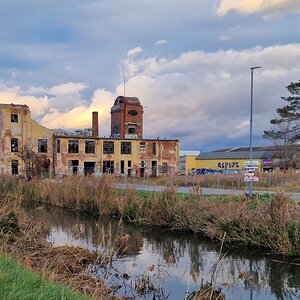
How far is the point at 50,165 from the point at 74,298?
65432mm

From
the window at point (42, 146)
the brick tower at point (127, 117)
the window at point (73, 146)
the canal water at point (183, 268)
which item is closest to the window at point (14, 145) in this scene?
the window at point (42, 146)

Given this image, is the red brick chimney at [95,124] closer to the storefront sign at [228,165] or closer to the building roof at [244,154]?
the storefront sign at [228,165]

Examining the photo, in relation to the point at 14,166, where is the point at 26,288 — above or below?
below

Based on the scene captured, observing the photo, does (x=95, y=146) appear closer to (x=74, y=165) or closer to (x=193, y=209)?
(x=74, y=165)

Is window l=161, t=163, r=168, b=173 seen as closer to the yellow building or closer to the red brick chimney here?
the red brick chimney

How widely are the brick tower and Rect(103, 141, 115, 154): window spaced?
14.0 ft

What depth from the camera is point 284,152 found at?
74.5 metres

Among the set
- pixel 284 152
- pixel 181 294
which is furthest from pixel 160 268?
pixel 284 152

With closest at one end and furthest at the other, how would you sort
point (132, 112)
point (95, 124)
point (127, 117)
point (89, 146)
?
point (89, 146) → point (95, 124) → point (127, 117) → point (132, 112)

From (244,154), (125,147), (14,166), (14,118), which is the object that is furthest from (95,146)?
(244,154)

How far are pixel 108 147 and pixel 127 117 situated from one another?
8.35 m

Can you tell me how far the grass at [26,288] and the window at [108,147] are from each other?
6685 cm

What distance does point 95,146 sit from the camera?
74125 millimetres

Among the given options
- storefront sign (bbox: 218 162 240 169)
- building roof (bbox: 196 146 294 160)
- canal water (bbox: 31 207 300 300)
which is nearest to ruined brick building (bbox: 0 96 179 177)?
storefront sign (bbox: 218 162 240 169)
